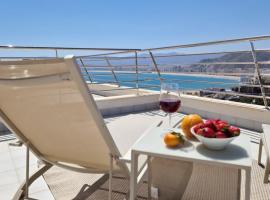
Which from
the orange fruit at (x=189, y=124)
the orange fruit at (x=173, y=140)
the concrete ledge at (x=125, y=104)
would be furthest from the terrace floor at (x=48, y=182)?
the concrete ledge at (x=125, y=104)

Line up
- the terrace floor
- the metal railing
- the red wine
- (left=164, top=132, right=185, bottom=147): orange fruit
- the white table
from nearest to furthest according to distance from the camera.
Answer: the white table
(left=164, top=132, right=185, bottom=147): orange fruit
the red wine
the terrace floor
the metal railing

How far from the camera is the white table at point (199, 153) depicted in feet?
2.64

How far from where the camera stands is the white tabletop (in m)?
0.81

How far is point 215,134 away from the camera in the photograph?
0.86m

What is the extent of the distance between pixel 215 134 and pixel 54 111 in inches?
28.5

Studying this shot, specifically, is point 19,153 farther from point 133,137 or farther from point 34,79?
point 34,79

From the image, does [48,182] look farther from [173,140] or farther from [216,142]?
[216,142]

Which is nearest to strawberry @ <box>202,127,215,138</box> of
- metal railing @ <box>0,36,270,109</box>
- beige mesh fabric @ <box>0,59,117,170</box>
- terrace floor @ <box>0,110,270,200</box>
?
beige mesh fabric @ <box>0,59,117,170</box>

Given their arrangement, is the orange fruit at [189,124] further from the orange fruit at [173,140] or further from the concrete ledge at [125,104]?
the concrete ledge at [125,104]

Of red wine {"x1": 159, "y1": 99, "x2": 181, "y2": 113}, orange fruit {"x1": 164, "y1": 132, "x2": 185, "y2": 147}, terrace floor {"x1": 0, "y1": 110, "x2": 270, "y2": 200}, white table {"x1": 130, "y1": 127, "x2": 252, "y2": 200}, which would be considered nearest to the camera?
white table {"x1": 130, "y1": 127, "x2": 252, "y2": 200}

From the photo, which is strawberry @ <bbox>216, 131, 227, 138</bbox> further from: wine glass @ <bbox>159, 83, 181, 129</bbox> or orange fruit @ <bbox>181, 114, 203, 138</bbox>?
wine glass @ <bbox>159, 83, 181, 129</bbox>

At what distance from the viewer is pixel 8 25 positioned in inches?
890

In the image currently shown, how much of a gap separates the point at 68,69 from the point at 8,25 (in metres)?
25.2

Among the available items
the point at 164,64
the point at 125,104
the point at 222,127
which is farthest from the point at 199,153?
the point at 164,64
